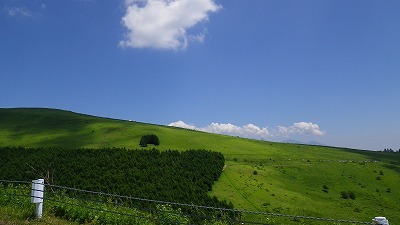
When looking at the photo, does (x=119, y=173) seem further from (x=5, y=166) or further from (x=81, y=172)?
(x=5, y=166)

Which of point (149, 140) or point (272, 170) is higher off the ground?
point (149, 140)

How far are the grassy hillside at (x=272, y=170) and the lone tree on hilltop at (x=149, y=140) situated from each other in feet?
6.46

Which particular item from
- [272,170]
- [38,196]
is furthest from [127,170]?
[38,196]

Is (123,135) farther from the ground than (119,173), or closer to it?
farther from the ground

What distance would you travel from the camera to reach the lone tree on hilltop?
325ft

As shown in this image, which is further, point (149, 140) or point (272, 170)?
point (149, 140)

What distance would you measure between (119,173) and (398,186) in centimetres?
6396

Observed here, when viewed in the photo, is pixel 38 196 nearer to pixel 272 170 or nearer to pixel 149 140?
pixel 272 170

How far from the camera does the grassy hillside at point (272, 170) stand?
6675 cm

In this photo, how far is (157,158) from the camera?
259 ft

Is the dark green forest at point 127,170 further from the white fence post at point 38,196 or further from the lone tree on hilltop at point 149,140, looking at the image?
the white fence post at point 38,196

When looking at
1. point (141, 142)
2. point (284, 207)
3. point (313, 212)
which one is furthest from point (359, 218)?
point (141, 142)

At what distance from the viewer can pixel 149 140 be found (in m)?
102

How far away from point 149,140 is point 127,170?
32.0 m
